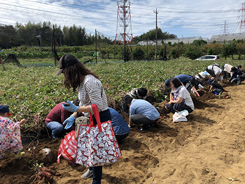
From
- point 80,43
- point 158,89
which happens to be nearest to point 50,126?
point 158,89

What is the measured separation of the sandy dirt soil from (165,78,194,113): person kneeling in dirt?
14.9 inches

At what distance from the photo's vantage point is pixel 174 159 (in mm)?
2844

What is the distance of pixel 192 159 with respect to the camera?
9.16 ft

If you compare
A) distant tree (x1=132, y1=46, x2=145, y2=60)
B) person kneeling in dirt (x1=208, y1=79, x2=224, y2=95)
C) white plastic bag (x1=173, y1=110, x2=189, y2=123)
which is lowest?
white plastic bag (x1=173, y1=110, x2=189, y2=123)

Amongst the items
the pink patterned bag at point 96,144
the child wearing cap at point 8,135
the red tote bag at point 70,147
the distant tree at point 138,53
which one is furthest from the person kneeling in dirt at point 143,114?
the distant tree at point 138,53

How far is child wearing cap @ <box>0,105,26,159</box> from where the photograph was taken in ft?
8.11

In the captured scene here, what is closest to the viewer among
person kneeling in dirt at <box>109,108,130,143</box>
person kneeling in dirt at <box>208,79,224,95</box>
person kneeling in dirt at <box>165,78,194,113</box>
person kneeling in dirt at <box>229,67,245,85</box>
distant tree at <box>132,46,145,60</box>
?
person kneeling in dirt at <box>109,108,130,143</box>

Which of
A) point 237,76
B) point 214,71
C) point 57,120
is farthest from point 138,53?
point 57,120

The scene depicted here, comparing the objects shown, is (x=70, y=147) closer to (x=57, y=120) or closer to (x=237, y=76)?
(x=57, y=120)

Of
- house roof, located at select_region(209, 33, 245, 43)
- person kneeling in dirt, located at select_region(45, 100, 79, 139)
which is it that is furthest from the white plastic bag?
house roof, located at select_region(209, 33, 245, 43)

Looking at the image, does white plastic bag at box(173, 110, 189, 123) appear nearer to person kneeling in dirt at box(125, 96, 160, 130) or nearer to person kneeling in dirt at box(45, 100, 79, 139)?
person kneeling in dirt at box(125, 96, 160, 130)

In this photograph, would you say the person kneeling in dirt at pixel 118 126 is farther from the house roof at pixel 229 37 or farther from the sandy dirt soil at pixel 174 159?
the house roof at pixel 229 37

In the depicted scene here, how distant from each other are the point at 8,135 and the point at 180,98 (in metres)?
3.55

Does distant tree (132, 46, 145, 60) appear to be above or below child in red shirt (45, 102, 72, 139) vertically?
above
